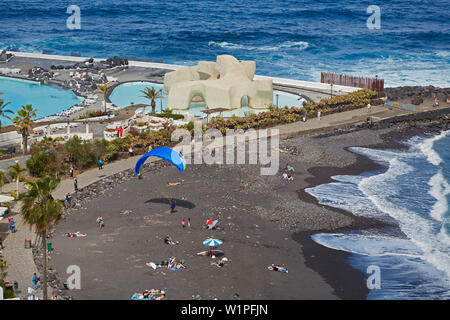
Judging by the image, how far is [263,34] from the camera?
126875 millimetres

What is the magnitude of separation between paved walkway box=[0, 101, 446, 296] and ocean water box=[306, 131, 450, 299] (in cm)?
681

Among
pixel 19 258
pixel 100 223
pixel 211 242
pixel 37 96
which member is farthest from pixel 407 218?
pixel 37 96

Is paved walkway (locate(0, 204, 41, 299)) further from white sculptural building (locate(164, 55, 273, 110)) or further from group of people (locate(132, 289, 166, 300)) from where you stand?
white sculptural building (locate(164, 55, 273, 110))

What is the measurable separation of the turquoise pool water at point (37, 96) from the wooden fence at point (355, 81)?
29169mm

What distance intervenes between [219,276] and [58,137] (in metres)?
25.8

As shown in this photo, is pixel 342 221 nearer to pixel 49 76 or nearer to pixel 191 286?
pixel 191 286

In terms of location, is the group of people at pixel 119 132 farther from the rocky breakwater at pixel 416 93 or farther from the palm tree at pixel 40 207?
the rocky breakwater at pixel 416 93

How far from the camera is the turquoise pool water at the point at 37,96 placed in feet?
222

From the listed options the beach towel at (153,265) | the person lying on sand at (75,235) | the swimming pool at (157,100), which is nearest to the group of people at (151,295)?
the beach towel at (153,265)

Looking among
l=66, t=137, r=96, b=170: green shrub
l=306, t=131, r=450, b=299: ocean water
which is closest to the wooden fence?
l=306, t=131, r=450, b=299: ocean water

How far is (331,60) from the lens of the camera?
104 m

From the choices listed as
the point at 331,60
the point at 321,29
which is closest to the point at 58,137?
the point at 331,60

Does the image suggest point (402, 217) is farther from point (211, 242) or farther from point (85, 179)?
point (85, 179)
